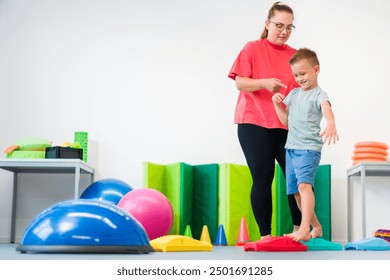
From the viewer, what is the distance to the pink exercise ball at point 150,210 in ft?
13.9

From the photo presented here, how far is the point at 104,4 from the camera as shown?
5.57 m

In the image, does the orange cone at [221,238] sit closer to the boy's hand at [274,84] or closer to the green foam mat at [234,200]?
the green foam mat at [234,200]

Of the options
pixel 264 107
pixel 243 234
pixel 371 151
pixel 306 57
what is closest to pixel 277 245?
pixel 264 107

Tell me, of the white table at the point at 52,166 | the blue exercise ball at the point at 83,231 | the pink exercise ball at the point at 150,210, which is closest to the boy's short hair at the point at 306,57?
the blue exercise ball at the point at 83,231

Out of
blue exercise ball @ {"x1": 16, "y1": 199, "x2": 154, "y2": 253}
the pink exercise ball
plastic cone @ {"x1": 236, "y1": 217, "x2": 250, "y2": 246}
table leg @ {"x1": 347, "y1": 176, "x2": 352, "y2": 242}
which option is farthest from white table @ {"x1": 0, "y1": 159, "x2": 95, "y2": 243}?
table leg @ {"x1": 347, "y1": 176, "x2": 352, "y2": 242}

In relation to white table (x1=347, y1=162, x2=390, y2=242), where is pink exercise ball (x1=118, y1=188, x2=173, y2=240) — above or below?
below

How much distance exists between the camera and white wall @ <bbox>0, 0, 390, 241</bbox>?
5406 millimetres

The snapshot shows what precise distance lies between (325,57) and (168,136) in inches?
59.7

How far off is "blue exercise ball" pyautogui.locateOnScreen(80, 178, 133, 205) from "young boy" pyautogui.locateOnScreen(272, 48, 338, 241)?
177cm

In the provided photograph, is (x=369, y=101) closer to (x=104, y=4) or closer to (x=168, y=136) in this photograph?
(x=168, y=136)

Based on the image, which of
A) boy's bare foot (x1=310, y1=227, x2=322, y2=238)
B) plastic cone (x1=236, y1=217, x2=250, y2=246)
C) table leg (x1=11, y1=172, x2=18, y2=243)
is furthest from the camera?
table leg (x1=11, y1=172, x2=18, y2=243)

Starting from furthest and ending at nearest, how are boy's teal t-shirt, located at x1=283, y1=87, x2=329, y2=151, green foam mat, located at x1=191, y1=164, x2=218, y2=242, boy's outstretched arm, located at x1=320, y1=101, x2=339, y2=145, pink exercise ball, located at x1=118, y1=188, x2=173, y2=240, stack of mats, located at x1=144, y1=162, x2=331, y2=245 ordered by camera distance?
1. green foam mat, located at x1=191, y1=164, x2=218, y2=242
2. stack of mats, located at x1=144, y1=162, x2=331, y2=245
3. pink exercise ball, located at x1=118, y1=188, x2=173, y2=240
4. boy's teal t-shirt, located at x1=283, y1=87, x2=329, y2=151
5. boy's outstretched arm, located at x1=320, y1=101, x2=339, y2=145

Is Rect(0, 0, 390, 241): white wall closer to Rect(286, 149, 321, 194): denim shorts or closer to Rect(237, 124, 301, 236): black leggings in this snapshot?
Rect(237, 124, 301, 236): black leggings

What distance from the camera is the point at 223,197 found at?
504 centimetres
